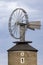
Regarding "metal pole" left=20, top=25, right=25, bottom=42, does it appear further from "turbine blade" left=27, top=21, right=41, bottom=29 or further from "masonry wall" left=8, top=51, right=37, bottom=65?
"masonry wall" left=8, top=51, right=37, bottom=65

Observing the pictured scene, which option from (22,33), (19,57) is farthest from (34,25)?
(19,57)

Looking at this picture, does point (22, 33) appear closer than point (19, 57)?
No

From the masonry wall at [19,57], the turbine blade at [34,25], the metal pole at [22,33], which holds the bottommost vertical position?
the masonry wall at [19,57]

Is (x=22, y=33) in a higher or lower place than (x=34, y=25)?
lower

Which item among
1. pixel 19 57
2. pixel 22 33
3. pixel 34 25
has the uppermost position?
pixel 34 25

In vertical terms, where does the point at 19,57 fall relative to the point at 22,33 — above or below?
below

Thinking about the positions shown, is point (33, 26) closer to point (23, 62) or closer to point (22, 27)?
point (22, 27)

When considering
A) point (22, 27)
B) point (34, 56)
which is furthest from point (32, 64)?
point (22, 27)

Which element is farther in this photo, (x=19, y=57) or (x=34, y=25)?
(x=34, y=25)

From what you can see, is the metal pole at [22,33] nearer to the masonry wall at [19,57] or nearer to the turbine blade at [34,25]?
the turbine blade at [34,25]

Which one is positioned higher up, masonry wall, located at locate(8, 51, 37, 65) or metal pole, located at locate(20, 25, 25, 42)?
metal pole, located at locate(20, 25, 25, 42)

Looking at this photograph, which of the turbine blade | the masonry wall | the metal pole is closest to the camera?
the masonry wall

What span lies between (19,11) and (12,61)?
25.6 feet

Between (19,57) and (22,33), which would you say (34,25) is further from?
(19,57)
